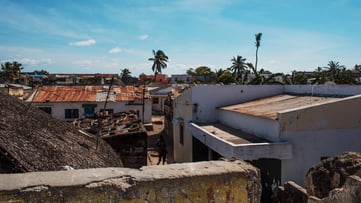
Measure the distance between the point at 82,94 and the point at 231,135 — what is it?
1954 centimetres

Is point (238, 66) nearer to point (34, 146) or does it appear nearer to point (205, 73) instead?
point (205, 73)

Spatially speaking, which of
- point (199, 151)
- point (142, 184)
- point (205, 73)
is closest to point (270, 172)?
point (199, 151)

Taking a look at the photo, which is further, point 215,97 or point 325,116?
point 215,97

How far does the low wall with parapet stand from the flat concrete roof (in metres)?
7.98

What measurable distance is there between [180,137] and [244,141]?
8.23 meters

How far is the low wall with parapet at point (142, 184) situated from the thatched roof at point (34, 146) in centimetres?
233

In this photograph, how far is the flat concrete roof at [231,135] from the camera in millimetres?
11155

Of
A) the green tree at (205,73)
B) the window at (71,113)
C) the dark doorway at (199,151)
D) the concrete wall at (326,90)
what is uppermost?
the green tree at (205,73)

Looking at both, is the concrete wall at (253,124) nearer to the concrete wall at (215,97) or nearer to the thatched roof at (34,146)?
the concrete wall at (215,97)

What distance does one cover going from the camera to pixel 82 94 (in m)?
28.7

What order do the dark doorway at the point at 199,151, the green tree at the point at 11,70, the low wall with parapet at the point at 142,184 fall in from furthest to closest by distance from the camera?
1. the green tree at the point at 11,70
2. the dark doorway at the point at 199,151
3. the low wall with parapet at the point at 142,184

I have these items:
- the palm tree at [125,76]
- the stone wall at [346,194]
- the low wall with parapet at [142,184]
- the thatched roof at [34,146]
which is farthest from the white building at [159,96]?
the low wall with parapet at [142,184]

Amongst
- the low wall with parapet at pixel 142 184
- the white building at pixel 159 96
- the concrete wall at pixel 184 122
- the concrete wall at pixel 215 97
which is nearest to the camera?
the low wall with parapet at pixel 142 184

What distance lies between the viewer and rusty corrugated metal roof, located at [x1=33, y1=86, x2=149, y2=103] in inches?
1083
